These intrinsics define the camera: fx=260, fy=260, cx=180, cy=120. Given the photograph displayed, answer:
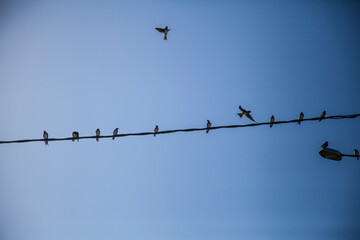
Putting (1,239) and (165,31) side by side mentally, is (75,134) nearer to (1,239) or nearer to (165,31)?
(165,31)

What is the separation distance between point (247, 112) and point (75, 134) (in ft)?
16.2

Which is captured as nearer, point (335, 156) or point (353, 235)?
point (335, 156)

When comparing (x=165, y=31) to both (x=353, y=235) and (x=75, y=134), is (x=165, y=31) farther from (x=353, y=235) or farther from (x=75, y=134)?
(x=353, y=235)

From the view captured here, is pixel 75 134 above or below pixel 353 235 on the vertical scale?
above

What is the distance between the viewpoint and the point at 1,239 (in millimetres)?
19750

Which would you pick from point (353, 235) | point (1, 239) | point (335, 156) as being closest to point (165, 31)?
point (335, 156)

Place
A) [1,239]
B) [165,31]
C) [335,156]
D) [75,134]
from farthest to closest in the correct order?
[1,239]
[165,31]
[75,134]
[335,156]

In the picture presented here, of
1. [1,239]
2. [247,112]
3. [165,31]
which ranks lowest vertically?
[1,239]

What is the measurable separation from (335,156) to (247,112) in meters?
3.11

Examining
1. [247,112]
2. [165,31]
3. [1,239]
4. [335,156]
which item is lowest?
[1,239]

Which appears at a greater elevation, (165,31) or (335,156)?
(165,31)

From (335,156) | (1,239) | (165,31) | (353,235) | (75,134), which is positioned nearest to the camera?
(335,156)

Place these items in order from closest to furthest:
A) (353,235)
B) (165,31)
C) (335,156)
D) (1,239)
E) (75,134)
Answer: (335,156)
(75,134)
(165,31)
(1,239)
(353,235)

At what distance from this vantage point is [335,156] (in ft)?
15.0
